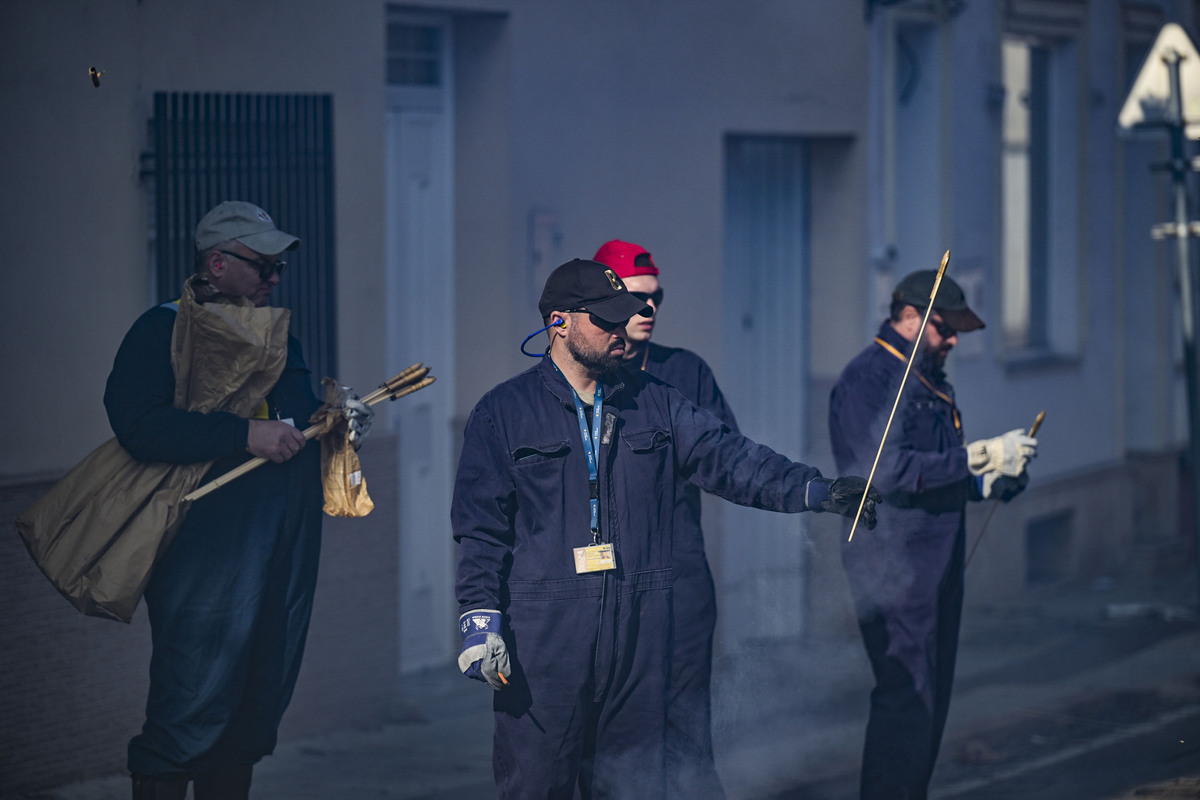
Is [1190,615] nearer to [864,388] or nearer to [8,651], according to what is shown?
[864,388]

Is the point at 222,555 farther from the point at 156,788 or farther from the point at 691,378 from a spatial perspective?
the point at 691,378

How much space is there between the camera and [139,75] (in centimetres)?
645

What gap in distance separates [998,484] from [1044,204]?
6718mm

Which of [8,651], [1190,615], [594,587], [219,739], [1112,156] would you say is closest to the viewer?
[594,587]

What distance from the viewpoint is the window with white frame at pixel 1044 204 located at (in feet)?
39.6

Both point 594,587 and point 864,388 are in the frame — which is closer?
point 594,587

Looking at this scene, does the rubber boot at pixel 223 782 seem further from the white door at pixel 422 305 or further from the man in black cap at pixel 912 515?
the white door at pixel 422 305

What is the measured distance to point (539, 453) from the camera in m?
4.68

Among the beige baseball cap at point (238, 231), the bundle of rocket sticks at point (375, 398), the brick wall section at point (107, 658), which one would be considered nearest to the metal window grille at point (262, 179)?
the brick wall section at point (107, 658)

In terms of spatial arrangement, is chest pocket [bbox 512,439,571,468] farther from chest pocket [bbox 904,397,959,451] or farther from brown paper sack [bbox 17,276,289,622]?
chest pocket [bbox 904,397,959,451]

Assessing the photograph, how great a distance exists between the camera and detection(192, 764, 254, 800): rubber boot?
525cm

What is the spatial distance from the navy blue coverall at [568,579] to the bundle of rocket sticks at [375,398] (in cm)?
62

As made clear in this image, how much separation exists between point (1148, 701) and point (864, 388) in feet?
11.1

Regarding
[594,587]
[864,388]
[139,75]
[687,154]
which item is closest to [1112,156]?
[687,154]
